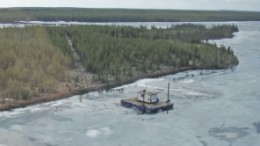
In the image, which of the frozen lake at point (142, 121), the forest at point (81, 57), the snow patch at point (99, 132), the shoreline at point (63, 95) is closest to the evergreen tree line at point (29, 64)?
the forest at point (81, 57)

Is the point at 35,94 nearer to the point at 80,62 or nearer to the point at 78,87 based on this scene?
the point at 78,87

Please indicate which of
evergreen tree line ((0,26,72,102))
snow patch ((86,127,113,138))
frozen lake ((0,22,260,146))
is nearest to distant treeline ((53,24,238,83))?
evergreen tree line ((0,26,72,102))

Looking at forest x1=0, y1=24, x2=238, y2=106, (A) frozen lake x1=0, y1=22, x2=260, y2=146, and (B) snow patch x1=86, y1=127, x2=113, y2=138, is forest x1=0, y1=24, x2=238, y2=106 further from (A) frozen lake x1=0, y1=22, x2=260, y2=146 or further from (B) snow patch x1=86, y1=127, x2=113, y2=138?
(B) snow patch x1=86, y1=127, x2=113, y2=138

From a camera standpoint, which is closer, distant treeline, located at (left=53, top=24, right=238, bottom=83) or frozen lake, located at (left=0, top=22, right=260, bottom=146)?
frozen lake, located at (left=0, top=22, right=260, bottom=146)

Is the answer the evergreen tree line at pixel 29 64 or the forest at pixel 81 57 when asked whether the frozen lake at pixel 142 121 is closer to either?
the evergreen tree line at pixel 29 64

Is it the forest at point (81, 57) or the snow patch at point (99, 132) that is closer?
the snow patch at point (99, 132)

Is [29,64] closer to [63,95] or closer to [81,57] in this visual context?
[63,95]
